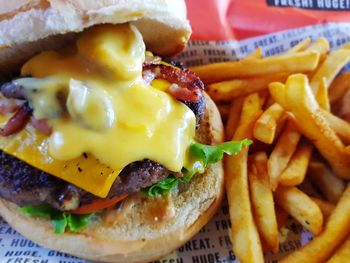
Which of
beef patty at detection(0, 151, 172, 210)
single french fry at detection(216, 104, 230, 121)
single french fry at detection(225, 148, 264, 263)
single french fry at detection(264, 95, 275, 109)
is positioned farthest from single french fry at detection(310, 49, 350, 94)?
beef patty at detection(0, 151, 172, 210)

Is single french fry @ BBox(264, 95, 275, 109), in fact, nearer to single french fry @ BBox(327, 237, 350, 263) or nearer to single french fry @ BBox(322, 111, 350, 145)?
single french fry @ BBox(322, 111, 350, 145)

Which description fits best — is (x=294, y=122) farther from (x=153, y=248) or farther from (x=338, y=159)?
(x=153, y=248)

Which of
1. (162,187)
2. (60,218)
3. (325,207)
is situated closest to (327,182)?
(325,207)

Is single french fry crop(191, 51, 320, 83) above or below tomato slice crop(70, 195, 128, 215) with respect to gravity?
above

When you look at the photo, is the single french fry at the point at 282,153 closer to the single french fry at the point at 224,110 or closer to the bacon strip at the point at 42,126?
the single french fry at the point at 224,110

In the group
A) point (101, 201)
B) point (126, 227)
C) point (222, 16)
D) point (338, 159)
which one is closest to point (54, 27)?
point (101, 201)

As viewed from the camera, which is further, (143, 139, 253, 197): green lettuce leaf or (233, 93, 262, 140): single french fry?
(233, 93, 262, 140): single french fry

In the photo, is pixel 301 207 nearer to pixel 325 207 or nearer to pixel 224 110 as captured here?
pixel 325 207
